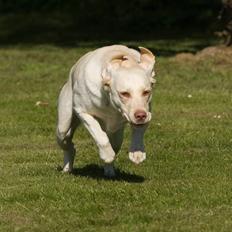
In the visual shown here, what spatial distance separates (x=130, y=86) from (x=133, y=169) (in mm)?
2020

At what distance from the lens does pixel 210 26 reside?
2848cm

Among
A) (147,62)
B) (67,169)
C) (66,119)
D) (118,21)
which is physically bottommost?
(118,21)

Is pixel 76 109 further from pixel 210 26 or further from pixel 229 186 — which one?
pixel 210 26

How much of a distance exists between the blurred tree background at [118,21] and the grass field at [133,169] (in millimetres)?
9292

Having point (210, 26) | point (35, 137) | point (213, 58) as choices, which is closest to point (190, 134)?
point (35, 137)

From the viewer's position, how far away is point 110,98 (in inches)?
334

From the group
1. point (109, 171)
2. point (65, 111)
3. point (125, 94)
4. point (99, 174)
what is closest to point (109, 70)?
point (125, 94)

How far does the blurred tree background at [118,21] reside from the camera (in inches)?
1096

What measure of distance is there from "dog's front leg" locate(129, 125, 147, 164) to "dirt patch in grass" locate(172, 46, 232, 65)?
36.1ft

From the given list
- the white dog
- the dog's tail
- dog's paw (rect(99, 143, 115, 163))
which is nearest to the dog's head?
the white dog

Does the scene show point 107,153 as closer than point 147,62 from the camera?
No

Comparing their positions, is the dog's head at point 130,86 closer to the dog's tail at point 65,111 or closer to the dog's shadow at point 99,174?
the dog's tail at point 65,111

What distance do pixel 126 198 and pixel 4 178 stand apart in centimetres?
180

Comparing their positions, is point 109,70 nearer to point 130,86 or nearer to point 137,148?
point 130,86
